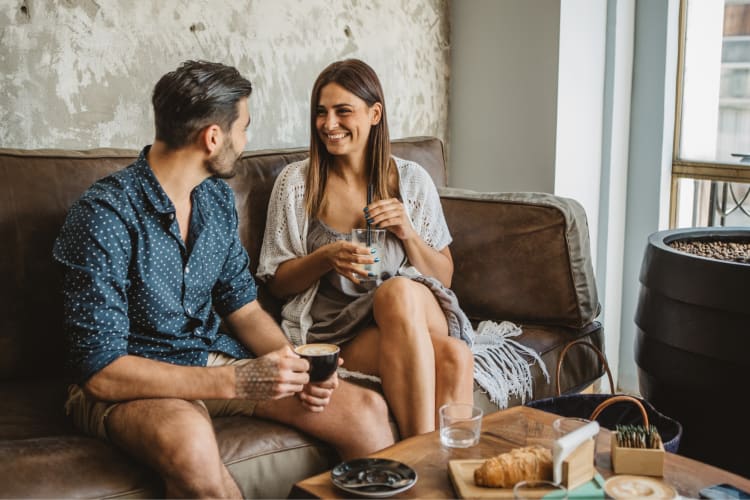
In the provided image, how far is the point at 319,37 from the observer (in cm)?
300

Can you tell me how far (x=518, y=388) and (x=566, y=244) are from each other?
495 millimetres

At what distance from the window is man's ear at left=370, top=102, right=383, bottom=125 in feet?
4.75

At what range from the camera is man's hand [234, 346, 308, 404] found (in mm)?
1625

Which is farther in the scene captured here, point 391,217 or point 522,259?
point 522,259

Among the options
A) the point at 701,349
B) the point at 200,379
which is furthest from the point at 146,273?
the point at 701,349

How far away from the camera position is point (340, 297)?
2.29 m

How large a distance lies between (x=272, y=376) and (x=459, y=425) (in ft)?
1.25

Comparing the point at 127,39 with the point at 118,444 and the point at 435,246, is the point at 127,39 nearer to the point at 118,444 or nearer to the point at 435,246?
the point at 435,246

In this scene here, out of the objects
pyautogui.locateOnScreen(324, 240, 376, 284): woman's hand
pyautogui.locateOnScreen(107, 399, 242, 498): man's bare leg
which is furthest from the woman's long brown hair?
pyautogui.locateOnScreen(107, 399, 242, 498): man's bare leg

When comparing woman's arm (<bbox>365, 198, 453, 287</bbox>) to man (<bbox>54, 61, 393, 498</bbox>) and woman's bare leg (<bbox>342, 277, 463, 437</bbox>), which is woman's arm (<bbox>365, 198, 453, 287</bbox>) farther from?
man (<bbox>54, 61, 393, 498</bbox>)

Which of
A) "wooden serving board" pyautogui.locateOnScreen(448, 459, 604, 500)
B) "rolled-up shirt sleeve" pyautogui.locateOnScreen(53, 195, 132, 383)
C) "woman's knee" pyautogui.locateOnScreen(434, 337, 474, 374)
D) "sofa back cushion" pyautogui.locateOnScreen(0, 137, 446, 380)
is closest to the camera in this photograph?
"wooden serving board" pyautogui.locateOnScreen(448, 459, 604, 500)

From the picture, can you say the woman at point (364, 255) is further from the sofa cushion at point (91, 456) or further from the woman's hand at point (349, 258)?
the sofa cushion at point (91, 456)

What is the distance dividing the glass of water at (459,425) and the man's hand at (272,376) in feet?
0.98

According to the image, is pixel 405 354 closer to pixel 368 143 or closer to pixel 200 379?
pixel 200 379
